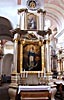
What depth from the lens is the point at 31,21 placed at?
8961 millimetres

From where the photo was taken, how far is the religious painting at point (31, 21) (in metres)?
8.84

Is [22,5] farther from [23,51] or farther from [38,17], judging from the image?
[23,51]

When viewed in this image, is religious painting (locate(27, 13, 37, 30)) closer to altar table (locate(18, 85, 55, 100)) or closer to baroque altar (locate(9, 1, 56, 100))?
baroque altar (locate(9, 1, 56, 100))

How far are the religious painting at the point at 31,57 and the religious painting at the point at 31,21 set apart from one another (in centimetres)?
80

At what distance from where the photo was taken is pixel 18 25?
870cm

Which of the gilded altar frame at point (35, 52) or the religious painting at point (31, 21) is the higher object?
the religious painting at point (31, 21)

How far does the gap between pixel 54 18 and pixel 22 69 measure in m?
6.79

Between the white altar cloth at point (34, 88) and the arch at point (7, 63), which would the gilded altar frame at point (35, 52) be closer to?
the white altar cloth at point (34, 88)

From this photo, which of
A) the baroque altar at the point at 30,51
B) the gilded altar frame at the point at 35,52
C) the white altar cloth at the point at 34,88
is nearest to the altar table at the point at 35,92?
the white altar cloth at the point at 34,88

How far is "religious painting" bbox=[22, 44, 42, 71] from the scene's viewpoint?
27.7 ft

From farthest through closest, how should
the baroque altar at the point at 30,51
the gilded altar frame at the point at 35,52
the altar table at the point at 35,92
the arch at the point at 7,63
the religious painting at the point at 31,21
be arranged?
the arch at the point at 7,63, the religious painting at the point at 31,21, the gilded altar frame at the point at 35,52, the baroque altar at the point at 30,51, the altar table at the point at 35,92

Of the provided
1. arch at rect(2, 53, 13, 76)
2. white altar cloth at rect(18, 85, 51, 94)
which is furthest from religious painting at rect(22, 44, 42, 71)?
arch at rect(2, 53, 13, 76)

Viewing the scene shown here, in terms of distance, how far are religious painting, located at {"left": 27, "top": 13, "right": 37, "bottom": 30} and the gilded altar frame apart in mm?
652

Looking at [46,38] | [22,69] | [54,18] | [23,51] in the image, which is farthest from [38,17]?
[54,18]
